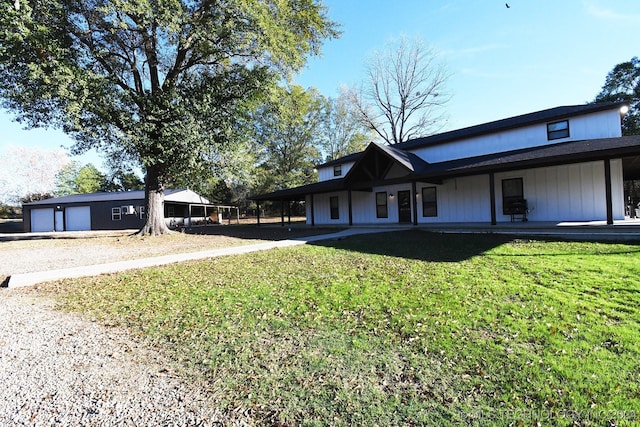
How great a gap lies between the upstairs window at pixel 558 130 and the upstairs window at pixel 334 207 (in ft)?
38.2

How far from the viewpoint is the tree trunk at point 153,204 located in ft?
51.7

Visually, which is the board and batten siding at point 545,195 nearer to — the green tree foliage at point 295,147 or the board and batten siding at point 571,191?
the board and batten siding at point 571,191

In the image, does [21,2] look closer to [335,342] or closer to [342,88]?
[335,342]

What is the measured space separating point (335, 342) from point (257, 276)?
3.38m

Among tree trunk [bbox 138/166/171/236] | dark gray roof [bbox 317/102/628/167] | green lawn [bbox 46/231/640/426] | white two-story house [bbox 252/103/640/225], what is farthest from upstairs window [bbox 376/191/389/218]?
tree trunk [bbox 138/166/171/236]

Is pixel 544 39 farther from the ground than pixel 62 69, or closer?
farther from the ground

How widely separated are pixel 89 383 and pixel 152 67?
54.5 feet

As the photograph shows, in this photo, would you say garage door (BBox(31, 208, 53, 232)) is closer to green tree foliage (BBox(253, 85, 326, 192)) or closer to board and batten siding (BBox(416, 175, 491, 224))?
green tree foliage (BBox(253, 85, 326, 192))

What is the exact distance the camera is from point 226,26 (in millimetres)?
12977

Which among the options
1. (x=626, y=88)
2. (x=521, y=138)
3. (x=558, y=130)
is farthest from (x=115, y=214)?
(x=626, y=88)

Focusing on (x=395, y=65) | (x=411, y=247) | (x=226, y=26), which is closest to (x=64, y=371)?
(x=411, y=247)

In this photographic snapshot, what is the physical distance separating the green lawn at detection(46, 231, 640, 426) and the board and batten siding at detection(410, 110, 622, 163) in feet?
25.4

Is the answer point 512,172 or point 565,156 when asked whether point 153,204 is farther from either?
point 565,156

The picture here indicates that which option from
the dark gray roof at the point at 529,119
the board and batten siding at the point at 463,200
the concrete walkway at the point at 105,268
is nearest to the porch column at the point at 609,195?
the dark gray roof at the point at 529,119
